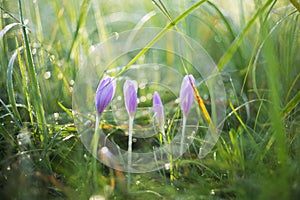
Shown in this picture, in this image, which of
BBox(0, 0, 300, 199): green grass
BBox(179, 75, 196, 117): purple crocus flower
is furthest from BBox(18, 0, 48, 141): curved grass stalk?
BBox(179, 75, 196, 117): purple crocus flower

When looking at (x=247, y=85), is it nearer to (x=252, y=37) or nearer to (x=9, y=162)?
(x=252, y=37)

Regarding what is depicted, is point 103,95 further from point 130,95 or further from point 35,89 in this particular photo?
point 35,89

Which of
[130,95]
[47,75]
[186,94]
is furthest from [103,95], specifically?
[47,75]

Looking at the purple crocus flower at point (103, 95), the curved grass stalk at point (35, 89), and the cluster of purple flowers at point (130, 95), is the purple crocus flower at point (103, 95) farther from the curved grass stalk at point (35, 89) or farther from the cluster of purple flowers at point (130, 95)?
the curved grass stalk at point (35, 89)

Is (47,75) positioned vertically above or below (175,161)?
above

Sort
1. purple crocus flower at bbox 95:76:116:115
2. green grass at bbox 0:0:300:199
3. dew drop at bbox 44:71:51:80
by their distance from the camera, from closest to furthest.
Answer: green grass at bbox 0:0:300:199
purple crocus flower at bbox 95:76:116:115
dew drop at bbox 44:71:51:80

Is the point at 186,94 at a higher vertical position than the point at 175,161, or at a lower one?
higher

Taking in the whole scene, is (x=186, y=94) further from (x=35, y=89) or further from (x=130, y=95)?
(x=35, y=89)

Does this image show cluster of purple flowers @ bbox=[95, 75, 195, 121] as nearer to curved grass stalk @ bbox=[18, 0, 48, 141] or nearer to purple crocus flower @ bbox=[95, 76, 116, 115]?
purple crocus flower @ bbox=[95, 76, 116, 115]

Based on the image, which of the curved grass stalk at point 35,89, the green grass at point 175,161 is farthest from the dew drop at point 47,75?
the curved grass stalk at point 35,89

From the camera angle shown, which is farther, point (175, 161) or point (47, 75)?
point (47, 75)

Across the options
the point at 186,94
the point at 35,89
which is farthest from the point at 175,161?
the point at 35,89
